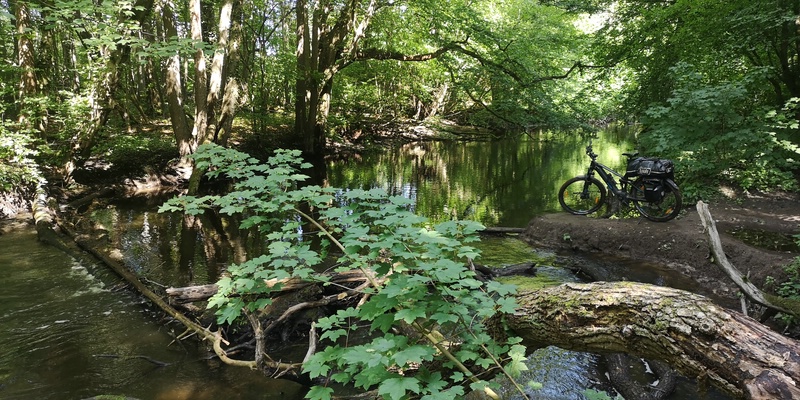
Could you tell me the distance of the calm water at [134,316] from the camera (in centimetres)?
368

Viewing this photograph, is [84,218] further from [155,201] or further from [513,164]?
[513,164]

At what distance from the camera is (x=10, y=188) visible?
852 centimetres

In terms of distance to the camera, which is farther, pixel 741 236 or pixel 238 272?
pixel 741 236

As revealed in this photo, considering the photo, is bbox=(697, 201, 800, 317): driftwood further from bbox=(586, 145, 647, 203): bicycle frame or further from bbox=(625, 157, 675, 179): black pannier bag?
bbox=(586, 145, 647, 203): bicycle frame

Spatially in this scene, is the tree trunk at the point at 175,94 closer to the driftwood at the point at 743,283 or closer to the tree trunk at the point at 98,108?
the tree trunk at the point at 98,108

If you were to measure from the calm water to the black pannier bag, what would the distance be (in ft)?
7.00

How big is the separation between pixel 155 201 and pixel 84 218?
2.41 meters

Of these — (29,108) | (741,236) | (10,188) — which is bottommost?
(741,236)

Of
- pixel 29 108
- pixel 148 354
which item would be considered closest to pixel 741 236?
pixel 148 354

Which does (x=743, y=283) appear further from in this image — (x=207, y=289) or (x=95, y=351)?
(x=95, y=351)

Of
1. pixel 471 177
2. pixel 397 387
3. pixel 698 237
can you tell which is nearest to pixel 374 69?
pixel 471 177

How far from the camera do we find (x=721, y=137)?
25.8 ft

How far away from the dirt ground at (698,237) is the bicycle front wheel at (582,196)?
30 centimetres

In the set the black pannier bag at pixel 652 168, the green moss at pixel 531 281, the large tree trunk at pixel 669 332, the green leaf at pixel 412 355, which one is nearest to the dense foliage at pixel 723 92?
the black pannier bag at pixel 652 168
